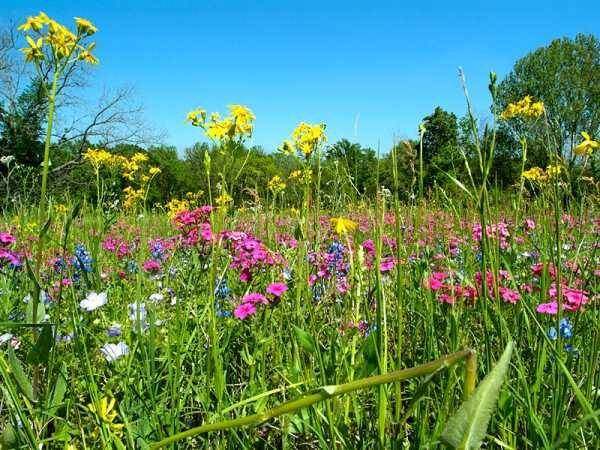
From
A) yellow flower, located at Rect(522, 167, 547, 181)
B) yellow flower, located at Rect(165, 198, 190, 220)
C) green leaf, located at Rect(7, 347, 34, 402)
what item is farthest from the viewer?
yellow flower, located at Rect(165, 198, 190, 220)

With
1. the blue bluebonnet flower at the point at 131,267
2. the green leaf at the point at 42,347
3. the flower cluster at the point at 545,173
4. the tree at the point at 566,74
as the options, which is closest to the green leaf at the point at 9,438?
the green leaf at the point at 42,347

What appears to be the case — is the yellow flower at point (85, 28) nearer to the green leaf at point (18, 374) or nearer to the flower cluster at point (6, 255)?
the green leaf at point (18, 374)

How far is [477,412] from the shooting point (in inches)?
12.6

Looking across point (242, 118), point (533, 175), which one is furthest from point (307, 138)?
point (533, 175)

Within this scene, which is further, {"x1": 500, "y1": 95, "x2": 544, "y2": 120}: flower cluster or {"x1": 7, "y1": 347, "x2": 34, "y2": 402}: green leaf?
{"x1": 500, "y1": 95, "x2": 544, "y2": 120}: flower cluster

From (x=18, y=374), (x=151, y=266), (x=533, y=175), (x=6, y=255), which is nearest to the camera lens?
(x=18, y=374)

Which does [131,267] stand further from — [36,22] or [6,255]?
[36,22]

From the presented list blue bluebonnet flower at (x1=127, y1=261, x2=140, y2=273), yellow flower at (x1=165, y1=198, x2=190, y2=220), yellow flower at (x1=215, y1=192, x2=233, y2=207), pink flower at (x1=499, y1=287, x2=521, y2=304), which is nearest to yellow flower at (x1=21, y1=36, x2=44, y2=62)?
yellow flower at (x1=215, y1=192, x2=233, y2=207)

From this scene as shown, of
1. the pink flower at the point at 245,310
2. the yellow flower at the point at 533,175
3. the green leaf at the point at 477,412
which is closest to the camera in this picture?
the green leaf at the point at 477,412

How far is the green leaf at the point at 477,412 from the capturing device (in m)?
0.31

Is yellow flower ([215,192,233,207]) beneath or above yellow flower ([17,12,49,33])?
beneath

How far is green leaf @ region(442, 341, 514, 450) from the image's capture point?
0.31 metres

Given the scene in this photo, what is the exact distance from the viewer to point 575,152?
1149 millimetres

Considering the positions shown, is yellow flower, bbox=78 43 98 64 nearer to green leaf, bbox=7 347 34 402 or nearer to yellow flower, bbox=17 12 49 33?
yellow flower, bbox=17 12 49 33
